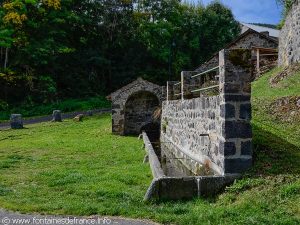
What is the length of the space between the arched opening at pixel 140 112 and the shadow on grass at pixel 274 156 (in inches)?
526

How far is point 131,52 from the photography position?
128 feet

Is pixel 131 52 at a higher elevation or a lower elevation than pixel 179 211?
higher

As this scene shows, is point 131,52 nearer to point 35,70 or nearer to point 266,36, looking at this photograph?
point 35,70

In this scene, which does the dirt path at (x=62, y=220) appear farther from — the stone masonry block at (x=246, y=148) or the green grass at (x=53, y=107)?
the green grass at (x=53, y=107)

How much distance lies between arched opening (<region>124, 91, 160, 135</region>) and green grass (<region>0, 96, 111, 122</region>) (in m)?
10.5

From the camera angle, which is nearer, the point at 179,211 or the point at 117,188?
the point at 179,211

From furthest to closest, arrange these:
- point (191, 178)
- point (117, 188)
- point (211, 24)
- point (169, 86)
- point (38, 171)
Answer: point (211, 24) < point (169, 86) < point (38, 171) < point (117, 188) < point (191, 178)

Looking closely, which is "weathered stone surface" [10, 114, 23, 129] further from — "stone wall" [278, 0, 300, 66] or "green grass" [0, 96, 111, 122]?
"stone wall" [278, 0, 300, 66]

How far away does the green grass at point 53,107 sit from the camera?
30.0m

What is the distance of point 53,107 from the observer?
103 ft

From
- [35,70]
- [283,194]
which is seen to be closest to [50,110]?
[35,70]

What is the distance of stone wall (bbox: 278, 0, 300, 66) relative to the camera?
17.5 metres

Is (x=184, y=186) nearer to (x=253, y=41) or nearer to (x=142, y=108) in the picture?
(x=142, y=108)

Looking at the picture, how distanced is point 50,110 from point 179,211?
2629cm
